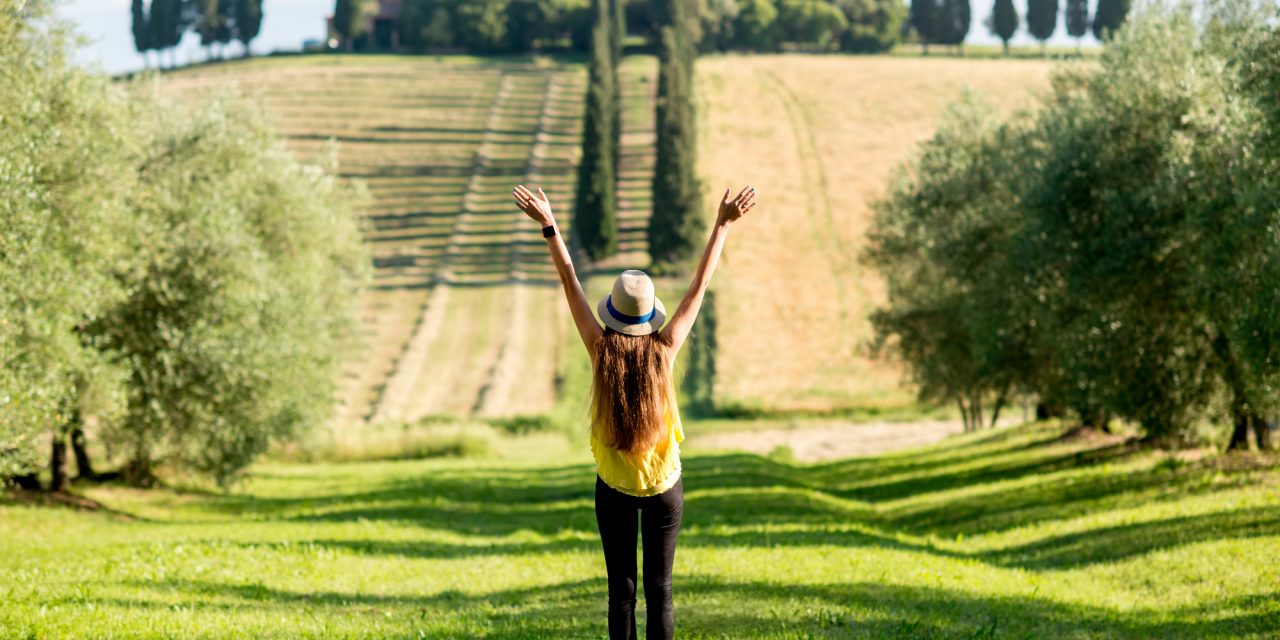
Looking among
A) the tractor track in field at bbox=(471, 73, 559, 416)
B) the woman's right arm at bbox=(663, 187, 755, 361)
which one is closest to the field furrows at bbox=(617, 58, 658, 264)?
the tractor track in field at bbox=(471, 73, 559, 416)

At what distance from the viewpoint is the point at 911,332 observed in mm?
43469

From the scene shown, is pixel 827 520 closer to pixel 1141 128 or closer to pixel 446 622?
pixel 1141 128

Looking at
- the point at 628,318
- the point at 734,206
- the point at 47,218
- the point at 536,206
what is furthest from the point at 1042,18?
the point at 628,318

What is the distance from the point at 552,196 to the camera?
10094 cm

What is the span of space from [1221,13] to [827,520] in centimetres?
1501

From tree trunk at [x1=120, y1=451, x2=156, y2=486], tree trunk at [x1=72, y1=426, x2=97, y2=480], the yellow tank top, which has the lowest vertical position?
tree trunk at [x1=120, y1=451, x2=156, y2=486]

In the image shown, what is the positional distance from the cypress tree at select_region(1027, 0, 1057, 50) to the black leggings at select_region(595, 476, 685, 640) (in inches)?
5858

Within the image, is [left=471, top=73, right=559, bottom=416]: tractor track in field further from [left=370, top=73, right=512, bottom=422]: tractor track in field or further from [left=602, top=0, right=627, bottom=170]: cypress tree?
[left=602, top=0, right=627, bottom=170]: cypress tree

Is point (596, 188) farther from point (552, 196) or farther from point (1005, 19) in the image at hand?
point (1005, 19)

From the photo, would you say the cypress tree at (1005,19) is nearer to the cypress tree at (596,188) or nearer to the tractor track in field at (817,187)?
the tractor track in field at (817,187)

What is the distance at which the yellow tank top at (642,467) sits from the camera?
8086 mm

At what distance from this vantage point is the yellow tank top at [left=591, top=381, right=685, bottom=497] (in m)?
8.09

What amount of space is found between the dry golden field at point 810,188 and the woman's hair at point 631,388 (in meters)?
41.0

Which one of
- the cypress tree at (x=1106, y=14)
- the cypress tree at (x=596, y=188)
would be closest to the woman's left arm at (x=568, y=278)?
the cypress tree at (x=596, y=188)
